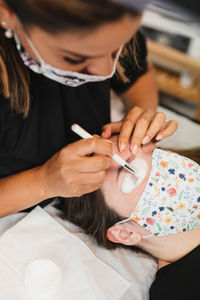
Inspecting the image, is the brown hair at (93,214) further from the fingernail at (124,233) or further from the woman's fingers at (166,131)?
the woman's fingers at (166,131)

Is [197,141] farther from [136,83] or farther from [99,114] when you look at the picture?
[99,114]

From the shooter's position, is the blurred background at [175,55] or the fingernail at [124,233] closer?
the fingernail at [124,233]

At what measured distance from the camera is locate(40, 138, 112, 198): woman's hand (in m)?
0.70

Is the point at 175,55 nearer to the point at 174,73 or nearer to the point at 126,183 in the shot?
the point at 174,73

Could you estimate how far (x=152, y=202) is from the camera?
0.94 m

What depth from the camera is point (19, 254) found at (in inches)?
38.8

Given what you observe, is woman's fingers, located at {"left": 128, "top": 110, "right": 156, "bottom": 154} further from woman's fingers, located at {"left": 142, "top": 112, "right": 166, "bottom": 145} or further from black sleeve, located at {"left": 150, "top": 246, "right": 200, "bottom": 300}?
black sleeve, located at {"left": 150, "top": 246, "right": 200, "bottom": 300}

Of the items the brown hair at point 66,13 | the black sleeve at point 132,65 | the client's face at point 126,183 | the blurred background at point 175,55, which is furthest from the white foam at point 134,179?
the blurred background at point 175,55

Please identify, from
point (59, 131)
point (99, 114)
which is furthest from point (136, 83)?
point (59, 131)

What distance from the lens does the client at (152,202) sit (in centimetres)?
93

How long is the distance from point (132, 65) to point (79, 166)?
0.58m

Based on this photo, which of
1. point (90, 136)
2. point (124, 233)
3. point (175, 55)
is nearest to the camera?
point (90, 136)

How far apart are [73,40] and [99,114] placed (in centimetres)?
59

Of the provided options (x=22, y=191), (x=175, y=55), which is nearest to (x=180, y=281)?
(x=22, y=191)
